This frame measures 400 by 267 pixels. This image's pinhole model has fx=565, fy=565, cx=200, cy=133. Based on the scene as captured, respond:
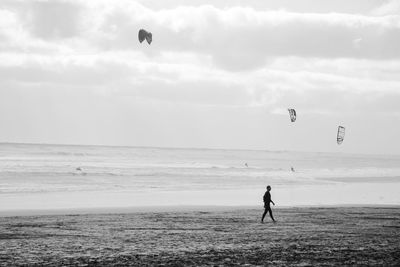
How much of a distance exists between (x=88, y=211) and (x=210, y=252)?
13.2 meters

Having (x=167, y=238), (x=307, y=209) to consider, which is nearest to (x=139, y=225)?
(x=167, y=238)

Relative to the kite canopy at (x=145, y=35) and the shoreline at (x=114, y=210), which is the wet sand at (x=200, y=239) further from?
the kite canopy at (x=145, y=35)

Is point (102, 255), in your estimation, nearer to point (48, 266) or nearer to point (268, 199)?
point (48, 266)

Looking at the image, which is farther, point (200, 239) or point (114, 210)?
point (114, 210)

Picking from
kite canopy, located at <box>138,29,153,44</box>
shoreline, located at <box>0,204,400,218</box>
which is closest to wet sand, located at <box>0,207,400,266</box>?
shoreline, located at <box>0,204,400,218</box>

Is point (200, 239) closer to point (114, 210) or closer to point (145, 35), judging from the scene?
point (114, 210)

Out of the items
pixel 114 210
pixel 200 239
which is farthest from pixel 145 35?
pixel 200 239

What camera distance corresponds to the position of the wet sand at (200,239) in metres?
14.0

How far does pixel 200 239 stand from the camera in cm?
1767

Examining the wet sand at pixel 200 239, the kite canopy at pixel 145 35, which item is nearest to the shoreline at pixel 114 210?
the wet sand at pixel 200 239

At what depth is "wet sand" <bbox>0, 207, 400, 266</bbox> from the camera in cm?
1404

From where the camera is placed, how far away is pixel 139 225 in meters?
21.2

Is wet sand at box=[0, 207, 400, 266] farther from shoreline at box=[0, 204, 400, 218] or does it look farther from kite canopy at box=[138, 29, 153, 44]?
kite canopy at box=[138, 29, 153, 44]

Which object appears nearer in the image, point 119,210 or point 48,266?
point 48,266
